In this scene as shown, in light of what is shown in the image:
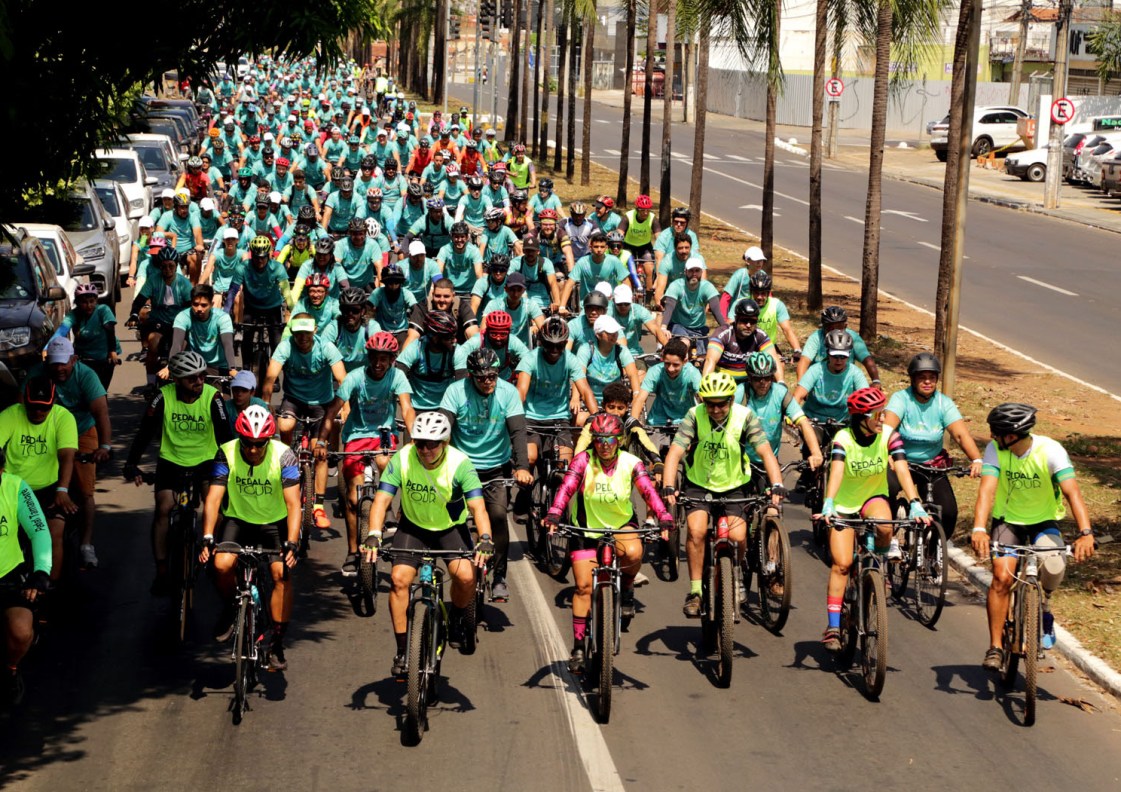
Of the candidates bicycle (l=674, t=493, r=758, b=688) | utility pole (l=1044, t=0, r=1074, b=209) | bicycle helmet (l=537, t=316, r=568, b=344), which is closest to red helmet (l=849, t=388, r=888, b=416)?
bicycle (l=674, t=493, r=758, b=688)

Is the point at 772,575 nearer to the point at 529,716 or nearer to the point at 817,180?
the point at 529,716

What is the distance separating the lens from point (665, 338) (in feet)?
52.3

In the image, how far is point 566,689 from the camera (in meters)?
10.2

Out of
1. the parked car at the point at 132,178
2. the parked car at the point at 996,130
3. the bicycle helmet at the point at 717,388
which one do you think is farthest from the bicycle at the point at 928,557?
the parked car at the point at 996,130

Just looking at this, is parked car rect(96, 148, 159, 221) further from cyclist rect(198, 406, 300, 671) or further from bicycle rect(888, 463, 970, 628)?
bicycle rect(888, 463, 970, 628)

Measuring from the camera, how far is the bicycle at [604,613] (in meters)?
9.55

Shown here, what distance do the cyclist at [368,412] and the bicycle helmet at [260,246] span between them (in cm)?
535

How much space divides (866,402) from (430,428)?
3.23 meters

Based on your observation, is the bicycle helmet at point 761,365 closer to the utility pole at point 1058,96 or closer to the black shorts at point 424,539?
the black shorts at point 424,539

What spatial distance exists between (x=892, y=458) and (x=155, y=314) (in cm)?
890

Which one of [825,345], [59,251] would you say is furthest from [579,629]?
[59,251]

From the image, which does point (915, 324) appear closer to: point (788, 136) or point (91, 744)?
point (91, 744)

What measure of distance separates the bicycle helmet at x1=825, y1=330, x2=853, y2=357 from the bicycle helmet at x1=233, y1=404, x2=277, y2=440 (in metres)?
5.38

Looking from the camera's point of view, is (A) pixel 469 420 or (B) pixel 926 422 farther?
(B) pixel 926 422
